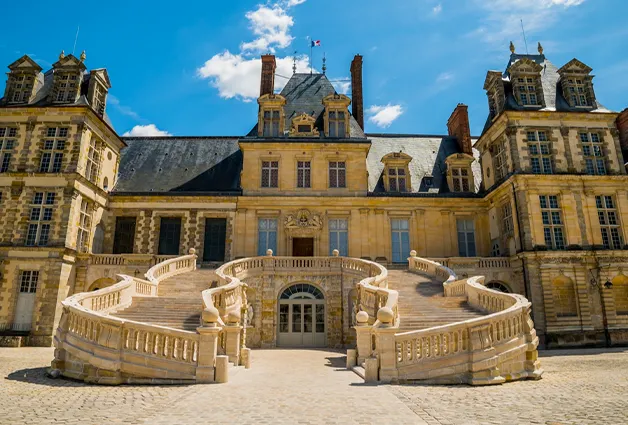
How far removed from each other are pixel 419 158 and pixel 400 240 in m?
7.07

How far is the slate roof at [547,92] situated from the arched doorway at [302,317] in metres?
14.8

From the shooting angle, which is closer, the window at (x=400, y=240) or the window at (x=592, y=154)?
the window at (x=592, y=154)

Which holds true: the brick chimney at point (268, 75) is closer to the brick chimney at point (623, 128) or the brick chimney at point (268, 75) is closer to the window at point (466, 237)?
the window at point (466, 237)

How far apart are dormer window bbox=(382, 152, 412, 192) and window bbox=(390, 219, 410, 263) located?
7.40 ft

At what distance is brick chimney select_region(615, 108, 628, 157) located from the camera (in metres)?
24.5

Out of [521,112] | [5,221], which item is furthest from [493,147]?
[5,221]

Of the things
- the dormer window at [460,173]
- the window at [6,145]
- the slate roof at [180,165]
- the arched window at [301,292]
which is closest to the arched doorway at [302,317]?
the arched window at [301,292]

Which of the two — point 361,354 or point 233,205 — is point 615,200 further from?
point 233,205

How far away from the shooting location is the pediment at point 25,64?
2333 centimetres

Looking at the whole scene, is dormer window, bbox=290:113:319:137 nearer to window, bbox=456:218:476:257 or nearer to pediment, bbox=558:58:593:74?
window, bbox=456:218:476:257

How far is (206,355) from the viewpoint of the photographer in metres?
9.38

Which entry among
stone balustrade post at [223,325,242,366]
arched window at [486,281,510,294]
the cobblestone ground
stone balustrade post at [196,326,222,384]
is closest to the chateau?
arched window at [486,281,510,294]

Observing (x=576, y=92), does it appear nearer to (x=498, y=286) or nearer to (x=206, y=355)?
(x=498, y=286)

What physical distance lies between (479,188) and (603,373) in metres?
17.5
